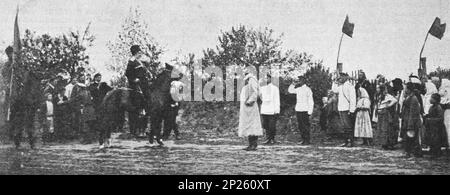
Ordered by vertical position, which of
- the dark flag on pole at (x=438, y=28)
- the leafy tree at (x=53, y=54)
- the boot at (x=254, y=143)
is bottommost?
the boot at (x=254, y=143)

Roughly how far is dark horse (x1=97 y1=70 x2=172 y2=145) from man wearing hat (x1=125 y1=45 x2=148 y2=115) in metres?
0.07

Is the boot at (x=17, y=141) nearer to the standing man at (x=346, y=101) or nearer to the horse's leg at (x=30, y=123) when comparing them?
the horse's leg at (x=30, y=123)

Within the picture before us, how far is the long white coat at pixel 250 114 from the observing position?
8.99 metres

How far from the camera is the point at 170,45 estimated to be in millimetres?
9469

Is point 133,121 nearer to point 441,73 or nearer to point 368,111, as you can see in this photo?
point 368,111

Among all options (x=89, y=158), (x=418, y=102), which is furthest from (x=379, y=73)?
(x=89, y=158)

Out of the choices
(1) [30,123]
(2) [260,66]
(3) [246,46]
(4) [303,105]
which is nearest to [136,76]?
(1) [30,123]

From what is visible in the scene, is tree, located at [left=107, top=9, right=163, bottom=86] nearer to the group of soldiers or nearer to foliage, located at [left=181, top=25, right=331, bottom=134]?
the group of soldiers

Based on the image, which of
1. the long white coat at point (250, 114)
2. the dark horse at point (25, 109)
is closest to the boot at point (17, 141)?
the dark horse at point (25, 109)

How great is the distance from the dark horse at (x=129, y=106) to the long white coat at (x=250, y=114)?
1305 millimetres

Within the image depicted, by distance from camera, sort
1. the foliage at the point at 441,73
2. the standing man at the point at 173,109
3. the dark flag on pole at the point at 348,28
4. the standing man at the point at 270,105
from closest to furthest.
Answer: the foliage at the point at 441,73 < the dark flag on pole at the point at 348,28 < the standing man at the point at 173,109 < the standing man at the point at 270,105

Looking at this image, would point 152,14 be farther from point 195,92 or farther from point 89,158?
point 89,158

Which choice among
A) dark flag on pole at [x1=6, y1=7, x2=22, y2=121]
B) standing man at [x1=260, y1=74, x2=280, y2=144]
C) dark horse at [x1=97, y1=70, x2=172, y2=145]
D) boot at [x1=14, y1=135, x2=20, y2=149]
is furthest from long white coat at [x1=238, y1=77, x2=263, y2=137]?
dark flag on pole at [x1=6, y1=7, x2=22, y2=121]
